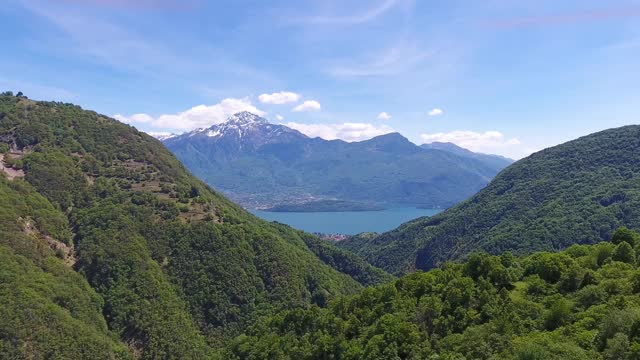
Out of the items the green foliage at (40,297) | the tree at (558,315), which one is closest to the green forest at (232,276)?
the tree at (558,315)

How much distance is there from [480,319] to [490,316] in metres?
1.01

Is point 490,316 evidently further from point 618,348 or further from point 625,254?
point 625,254

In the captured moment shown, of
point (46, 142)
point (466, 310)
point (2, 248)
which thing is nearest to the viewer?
point (466, 310)

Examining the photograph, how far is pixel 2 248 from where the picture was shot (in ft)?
272

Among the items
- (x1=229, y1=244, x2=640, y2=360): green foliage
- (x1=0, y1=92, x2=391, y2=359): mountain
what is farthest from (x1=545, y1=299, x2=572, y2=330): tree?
(x1=0, y1=92, x2=391, y2=359): mountain

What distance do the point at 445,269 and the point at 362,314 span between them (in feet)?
39.3

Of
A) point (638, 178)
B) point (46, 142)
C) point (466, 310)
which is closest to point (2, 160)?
point (46, 142)

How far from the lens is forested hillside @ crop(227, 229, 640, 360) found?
31078 millimetres

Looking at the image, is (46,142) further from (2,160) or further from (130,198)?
(130,198)

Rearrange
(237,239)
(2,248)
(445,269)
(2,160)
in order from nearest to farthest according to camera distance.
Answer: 1. (445,269)
2. (2,248)
3. (237,239)
4. (2,160)

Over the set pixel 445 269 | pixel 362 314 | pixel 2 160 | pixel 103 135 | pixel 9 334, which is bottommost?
pixel 9 334

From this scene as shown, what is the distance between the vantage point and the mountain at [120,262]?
77438 mm

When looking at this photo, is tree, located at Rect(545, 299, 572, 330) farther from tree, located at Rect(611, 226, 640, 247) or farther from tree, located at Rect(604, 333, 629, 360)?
tree, located at Rect(611, 226, 640, 247)

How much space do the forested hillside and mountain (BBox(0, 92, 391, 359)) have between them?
26.7m
